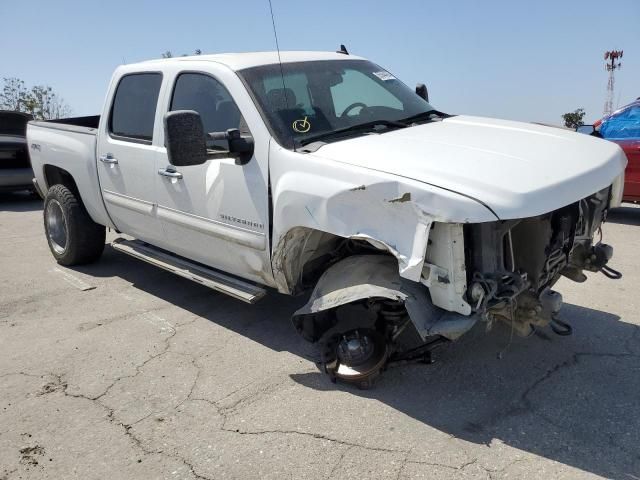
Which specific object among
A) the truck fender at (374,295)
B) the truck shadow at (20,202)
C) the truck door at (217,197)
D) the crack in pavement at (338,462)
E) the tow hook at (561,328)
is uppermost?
the truck door at (217,197)

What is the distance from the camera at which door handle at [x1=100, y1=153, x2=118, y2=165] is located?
4.65 metres

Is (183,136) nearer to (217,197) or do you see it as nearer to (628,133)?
(217,197)

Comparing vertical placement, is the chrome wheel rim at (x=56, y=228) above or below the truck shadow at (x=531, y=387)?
above

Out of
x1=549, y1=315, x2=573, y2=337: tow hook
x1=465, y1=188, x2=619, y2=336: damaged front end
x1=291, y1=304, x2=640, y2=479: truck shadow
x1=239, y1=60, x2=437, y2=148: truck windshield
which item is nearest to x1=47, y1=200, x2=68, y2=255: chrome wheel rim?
x1=239, y1=60, x2=437, y2=148: truck windshield

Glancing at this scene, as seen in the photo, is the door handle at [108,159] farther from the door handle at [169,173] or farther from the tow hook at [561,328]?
the tow hook at [561,328]

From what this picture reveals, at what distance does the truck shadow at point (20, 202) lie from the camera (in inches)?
376

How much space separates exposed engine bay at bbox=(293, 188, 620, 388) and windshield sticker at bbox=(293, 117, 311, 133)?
33.5 inches

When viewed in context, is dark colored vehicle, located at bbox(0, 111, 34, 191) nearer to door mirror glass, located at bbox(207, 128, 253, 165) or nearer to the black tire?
the black tire

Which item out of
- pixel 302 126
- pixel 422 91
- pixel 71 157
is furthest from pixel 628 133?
pixel 71 157

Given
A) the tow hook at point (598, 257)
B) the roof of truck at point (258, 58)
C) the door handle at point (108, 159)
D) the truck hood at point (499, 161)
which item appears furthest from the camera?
the door handle at point (108, 159)

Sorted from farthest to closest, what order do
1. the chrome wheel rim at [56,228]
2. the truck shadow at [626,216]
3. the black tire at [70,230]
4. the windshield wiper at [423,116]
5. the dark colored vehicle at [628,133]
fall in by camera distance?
the truck shadow at [626,216] → the dark colored vehicle at [628,133] → the chrome wheel rim at [56,228] → the black tire at [70,230] → the windshield wiper at [423,116]

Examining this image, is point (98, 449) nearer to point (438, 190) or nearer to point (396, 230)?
point (396, 230)

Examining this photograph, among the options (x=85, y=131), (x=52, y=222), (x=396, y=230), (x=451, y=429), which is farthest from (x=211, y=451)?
(x=52, y=222)

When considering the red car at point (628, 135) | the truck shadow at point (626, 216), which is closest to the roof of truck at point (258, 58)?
the red car at point (628, 135)
